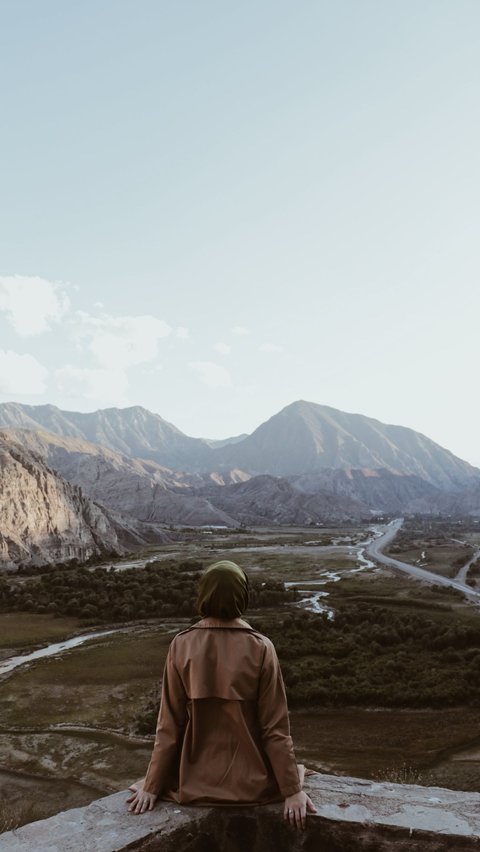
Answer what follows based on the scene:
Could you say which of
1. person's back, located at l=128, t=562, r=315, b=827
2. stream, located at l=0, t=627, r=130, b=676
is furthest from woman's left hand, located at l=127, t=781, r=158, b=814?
stream, located at l=0, t=627, r=130, b=676

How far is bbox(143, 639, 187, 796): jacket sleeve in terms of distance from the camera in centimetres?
517

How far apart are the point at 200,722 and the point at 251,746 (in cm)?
50

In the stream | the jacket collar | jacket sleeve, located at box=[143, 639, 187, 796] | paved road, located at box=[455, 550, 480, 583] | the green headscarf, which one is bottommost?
paved road, located at box=[455, 550, 480, 583]

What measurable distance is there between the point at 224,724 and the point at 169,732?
53cm

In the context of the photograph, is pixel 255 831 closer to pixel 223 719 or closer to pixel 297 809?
pixel 297 809

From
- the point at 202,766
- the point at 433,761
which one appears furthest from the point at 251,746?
the point at 433,761

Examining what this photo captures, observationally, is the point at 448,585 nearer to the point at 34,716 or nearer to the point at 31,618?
the point at 31,618

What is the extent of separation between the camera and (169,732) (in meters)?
5.21

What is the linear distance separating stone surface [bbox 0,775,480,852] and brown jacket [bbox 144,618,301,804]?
167mm

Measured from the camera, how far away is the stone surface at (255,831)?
4684 mm

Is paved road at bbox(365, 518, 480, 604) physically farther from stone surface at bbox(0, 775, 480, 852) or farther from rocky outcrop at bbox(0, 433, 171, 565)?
stone surface at bbox(0, 775, 480, 852)

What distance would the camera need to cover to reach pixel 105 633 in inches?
1833

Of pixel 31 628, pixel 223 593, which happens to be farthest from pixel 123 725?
pixel 31 628

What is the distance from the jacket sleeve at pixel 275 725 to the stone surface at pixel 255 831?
0.92ft
